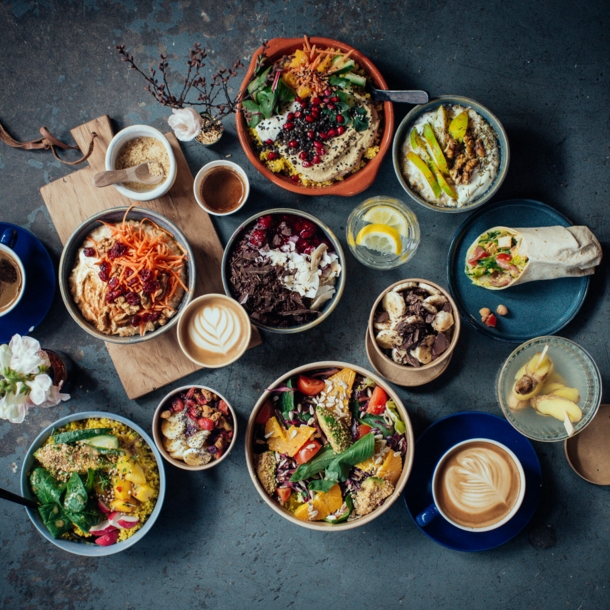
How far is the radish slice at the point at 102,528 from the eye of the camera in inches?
114

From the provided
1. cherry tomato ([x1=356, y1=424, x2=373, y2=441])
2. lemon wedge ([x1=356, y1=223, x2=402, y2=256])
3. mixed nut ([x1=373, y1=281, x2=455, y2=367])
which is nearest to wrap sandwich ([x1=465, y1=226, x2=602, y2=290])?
mixed nut ([x1=373, y1=281, x2=455, y2=367])

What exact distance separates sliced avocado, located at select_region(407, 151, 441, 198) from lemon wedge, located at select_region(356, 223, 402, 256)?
0.33m

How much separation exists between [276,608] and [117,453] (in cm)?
142

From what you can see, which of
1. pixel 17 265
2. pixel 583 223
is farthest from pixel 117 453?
pixel 583 223

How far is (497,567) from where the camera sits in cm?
312

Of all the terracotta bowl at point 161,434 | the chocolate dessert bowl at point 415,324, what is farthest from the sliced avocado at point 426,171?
the terracotta bowl at point 161,434

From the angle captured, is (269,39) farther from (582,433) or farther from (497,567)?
(497,567)

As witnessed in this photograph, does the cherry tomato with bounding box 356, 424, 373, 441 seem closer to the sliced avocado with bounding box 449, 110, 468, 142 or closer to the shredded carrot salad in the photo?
the shredded carrot salad

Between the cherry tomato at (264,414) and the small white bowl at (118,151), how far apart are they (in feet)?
4.53

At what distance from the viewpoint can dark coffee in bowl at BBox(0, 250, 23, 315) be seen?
2.87 m

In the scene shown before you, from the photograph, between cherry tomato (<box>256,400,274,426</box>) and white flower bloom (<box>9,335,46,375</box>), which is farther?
cherry tomato (<box>256,400,274,426</box>)

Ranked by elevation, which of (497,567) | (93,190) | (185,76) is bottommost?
(497,567)

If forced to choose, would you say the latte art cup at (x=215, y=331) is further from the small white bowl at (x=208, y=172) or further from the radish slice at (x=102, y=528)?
the radish slice at (x=102, y=528)

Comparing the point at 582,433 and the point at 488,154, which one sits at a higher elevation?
the point at 488,154
